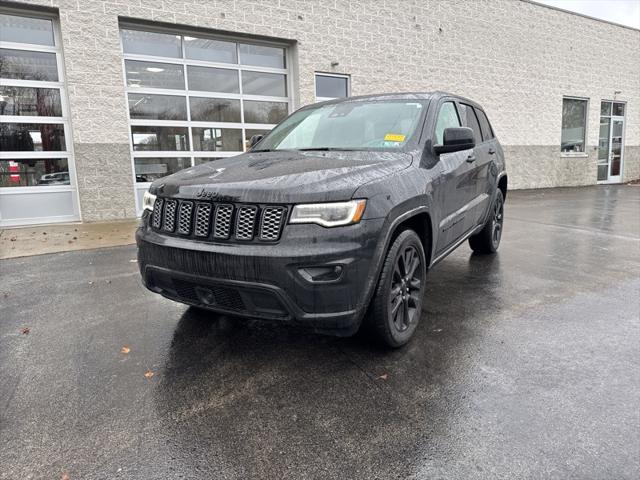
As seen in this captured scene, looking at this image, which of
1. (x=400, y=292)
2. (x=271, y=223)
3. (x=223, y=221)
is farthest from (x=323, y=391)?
(x=223, y=221)

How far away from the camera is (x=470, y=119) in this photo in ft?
→ 16.1

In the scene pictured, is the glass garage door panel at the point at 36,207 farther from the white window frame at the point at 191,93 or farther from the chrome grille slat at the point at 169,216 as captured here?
the chrome grille slat at the point at 169,216

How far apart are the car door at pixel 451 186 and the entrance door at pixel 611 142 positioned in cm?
1706

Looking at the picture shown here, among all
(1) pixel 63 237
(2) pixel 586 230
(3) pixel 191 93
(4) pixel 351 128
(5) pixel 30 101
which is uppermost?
(3) pixel 191 93

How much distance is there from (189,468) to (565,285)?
4062 mm

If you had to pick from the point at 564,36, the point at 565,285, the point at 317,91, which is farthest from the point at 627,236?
the point at 564,36

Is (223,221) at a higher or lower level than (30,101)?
lower

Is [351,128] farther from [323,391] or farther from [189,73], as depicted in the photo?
[189,73]

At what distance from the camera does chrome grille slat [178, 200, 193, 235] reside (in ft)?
9.13

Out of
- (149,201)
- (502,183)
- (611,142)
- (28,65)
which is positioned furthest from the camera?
(611,142)

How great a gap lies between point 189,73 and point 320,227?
844cm

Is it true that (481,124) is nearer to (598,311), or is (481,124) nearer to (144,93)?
(598,311)

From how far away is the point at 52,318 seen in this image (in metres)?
3.88

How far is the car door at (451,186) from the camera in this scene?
11.8 ft
